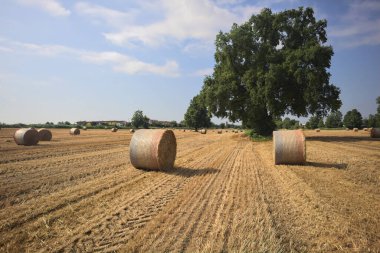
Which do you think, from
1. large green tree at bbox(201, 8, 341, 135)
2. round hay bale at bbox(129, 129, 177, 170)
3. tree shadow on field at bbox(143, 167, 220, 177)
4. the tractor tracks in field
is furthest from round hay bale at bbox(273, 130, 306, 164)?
large green tree at bbox(201, 8, 341, 135)

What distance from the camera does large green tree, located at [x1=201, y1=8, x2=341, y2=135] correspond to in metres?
29.2

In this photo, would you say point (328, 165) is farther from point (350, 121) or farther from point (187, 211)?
point (350, 121)

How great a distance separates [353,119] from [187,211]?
125102mm

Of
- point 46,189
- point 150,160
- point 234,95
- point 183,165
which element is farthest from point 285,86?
point 46,189

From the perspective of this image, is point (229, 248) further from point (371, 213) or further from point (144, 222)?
point (371, 213)

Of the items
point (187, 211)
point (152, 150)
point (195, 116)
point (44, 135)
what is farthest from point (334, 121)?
point (187, 211)

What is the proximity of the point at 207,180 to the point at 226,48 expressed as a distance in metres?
27.1

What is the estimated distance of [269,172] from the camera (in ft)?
39.3

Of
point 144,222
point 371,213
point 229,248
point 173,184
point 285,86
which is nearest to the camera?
point 229,248

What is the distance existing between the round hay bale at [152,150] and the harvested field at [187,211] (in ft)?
2.08

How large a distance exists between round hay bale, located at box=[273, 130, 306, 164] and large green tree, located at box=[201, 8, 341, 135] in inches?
621

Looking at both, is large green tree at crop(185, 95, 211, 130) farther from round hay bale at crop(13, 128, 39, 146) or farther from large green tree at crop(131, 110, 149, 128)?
round hay bale at crop(13, 128, 39, 146)

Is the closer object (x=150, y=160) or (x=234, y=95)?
(x=150, y=160)

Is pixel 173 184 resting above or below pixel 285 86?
below
